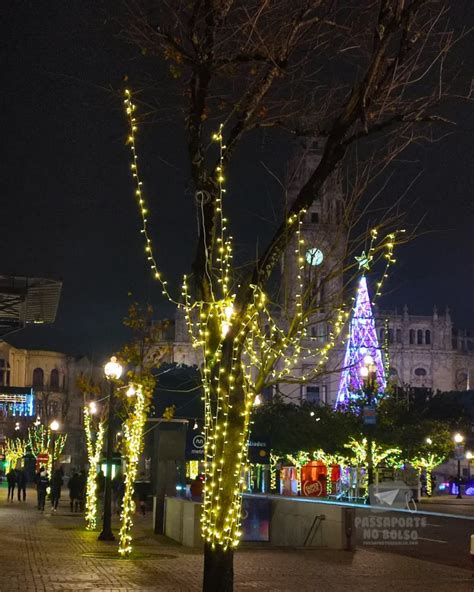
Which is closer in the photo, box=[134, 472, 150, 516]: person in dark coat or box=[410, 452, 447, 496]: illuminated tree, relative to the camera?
box=[134, 472, 150, 516]: person in dark coat

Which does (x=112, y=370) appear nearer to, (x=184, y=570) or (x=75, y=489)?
(x=184, y=570)

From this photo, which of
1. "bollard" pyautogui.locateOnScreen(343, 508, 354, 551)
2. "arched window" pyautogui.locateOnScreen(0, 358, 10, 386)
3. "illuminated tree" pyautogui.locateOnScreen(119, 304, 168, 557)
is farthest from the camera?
"arched window" pyautogui.locateOnScreen(0, 358, 10, 386)

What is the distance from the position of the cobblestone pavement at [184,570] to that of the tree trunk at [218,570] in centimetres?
367

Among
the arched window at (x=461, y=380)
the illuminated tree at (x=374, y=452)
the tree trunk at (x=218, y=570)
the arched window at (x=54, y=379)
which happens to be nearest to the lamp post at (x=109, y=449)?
the tree trunk at (x=218, y=570)

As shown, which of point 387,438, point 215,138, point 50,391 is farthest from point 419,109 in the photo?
point 50,391

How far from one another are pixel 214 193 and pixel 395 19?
243 centimetres

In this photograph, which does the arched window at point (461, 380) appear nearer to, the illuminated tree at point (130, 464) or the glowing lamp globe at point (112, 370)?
the glowing lamp globe at point (112, 370)

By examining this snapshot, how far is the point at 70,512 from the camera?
33.3m

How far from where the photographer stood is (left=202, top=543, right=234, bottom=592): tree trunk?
367 inches

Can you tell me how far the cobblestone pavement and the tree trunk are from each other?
12.1ft

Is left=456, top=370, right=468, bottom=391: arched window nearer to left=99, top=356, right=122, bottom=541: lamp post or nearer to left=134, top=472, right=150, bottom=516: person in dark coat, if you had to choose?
left=134, top=472, right=150, bottom=516: person in dark coat

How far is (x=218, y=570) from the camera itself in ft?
30.9

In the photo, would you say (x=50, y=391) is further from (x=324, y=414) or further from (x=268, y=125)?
(x=268, y=125)

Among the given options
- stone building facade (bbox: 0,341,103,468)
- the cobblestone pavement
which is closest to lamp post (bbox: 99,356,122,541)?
the cobblestone pavement
